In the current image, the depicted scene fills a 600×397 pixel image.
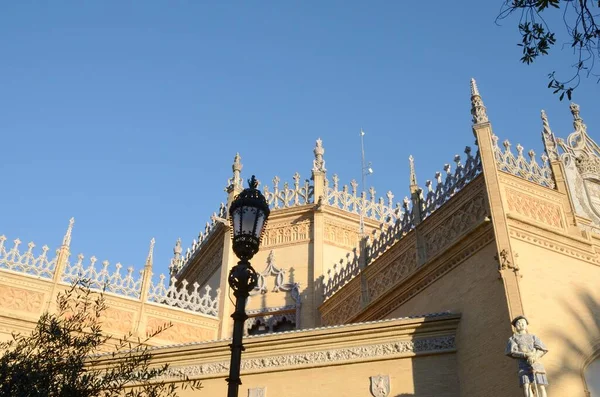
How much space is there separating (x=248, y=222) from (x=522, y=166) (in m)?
8.39

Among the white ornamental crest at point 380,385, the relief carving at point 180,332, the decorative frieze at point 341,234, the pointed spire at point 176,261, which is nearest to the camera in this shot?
the white ornamental crest at point 380,385

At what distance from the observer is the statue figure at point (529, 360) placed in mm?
10461

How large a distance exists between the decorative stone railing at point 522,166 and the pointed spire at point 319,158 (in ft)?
29.1

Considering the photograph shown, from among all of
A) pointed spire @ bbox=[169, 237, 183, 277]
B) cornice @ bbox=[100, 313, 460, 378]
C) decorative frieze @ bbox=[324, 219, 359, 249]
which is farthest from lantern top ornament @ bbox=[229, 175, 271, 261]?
pointed spire @ bbox=[169, 237, 183, 277]

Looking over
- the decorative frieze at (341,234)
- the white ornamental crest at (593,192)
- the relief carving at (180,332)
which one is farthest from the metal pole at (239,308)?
the decorative frieze at (341,234)

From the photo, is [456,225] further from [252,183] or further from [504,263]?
[252,183]

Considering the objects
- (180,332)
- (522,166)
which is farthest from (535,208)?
(180,332)

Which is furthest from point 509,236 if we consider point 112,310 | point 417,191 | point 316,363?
point 112,310

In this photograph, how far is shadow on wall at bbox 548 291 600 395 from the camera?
11703mm

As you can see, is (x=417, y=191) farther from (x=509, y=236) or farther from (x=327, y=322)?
(x=327, y=322)

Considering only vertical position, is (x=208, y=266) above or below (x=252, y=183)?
above

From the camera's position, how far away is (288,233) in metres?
21.5

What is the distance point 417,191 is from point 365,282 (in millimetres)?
2661

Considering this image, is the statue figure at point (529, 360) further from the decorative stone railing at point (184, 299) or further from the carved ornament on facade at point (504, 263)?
the decorative stone railing at point (184, 299)
